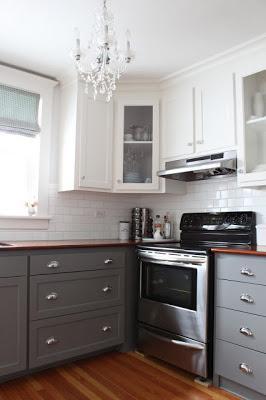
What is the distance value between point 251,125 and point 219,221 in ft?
2.70

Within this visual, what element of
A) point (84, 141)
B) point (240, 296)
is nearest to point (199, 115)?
point (84, 141)

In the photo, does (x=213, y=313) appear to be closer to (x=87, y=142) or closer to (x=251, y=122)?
(x=251, y=122)

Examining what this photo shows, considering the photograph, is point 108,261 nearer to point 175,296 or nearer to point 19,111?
point 175,296

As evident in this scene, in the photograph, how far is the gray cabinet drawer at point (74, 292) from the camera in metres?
2.44

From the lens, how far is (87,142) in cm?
320

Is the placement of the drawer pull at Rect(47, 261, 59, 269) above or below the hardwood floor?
above

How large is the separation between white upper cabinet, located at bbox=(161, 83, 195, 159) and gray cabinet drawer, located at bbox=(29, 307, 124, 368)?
1.47 metres

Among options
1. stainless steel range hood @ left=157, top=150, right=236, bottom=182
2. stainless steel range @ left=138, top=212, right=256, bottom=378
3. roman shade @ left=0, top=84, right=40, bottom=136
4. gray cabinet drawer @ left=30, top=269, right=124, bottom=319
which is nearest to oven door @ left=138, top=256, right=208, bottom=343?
stainless steel range @ left=138, top=212, right=256, bottom=378

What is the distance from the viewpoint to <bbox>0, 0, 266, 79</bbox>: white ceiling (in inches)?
88.3

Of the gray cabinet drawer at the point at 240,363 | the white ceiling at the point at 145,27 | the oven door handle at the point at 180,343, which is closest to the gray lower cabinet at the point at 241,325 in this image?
the gray cabinet drawer at the point at 240,363

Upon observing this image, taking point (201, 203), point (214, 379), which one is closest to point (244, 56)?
point (201, 203)

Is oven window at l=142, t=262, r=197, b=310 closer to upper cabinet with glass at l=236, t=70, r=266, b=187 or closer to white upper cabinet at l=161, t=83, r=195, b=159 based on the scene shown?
upper cabinet with glass at l=236, t=70, r=266, b=187

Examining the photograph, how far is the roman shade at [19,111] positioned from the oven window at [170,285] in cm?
161

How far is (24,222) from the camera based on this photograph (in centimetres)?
309
